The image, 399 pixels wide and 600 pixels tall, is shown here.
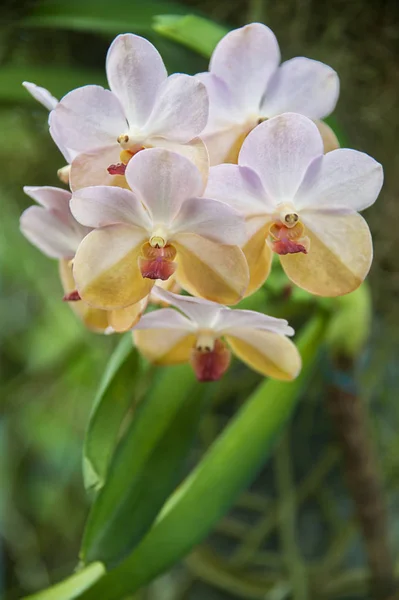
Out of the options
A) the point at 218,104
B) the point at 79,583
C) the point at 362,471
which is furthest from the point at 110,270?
the point at 362,471

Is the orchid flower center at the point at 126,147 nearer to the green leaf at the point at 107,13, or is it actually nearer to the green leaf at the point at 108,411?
the green leaf at the point at 108,411

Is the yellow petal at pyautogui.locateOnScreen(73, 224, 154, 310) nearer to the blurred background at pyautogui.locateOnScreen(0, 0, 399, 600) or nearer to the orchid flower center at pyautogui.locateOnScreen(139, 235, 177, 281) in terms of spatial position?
the orchid flower center at pyautogui.locateOnScreen(139, 235, 177, 281)

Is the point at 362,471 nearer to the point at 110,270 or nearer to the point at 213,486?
the point at 213,486

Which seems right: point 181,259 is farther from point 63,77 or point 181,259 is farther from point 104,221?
point 63,77

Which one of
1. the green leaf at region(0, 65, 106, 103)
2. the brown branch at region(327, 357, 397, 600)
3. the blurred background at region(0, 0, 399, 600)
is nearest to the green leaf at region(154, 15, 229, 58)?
the blurred background at region(0, 0, 399, 600)

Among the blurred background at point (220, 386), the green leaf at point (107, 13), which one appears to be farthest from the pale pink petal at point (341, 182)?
the green leaf at point (107, 13)

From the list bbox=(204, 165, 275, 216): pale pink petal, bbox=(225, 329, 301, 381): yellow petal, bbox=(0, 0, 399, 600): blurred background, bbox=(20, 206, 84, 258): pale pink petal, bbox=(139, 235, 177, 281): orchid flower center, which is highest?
bbox=(204, 165, 275, 216): pale pink petal
